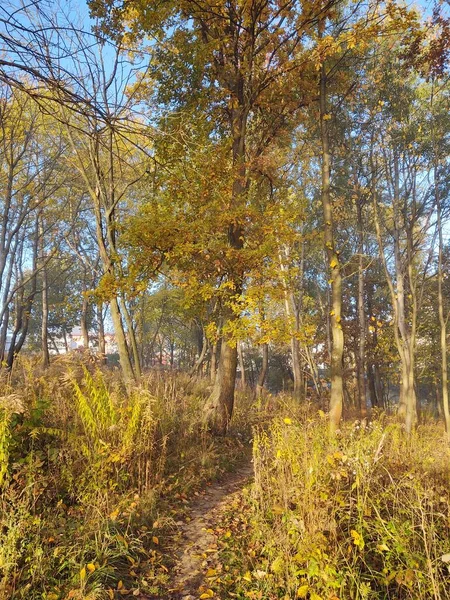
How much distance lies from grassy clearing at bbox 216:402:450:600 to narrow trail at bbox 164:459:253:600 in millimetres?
196

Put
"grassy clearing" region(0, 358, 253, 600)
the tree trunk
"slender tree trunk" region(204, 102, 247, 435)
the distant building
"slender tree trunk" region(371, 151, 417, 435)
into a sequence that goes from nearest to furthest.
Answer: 1. "grassy clearing" region(0, 358, 253, 600)
2. the tree trunk
3. "slender tree trunk" region(204, 102, 247, 435)
4. "slender tree trunk" region(371, 151, 417, 435)
5. the distant building

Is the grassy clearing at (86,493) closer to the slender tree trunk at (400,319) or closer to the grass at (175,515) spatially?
the grass at (175,515)

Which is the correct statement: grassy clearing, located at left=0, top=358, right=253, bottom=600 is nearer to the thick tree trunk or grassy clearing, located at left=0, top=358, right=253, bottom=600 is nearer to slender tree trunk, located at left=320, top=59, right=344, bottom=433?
the thick tree trunk

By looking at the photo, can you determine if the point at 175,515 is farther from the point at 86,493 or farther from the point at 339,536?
the point at 339,536

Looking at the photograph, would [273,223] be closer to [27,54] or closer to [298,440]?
[298,440]

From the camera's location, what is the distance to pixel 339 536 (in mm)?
2863

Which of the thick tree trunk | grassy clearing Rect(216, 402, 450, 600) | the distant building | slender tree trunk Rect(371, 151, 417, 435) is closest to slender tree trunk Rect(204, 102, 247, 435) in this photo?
the thick tree trunk

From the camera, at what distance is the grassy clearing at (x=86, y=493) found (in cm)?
263

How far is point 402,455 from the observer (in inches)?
171

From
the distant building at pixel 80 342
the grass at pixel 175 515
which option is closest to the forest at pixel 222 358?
the grass at pixel 175 515

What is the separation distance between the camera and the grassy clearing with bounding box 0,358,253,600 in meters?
2.63

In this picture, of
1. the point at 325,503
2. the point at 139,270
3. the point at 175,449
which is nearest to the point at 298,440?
the point at 325,503

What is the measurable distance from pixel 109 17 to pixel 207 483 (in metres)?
7.08

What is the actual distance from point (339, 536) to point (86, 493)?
2.41 metres
